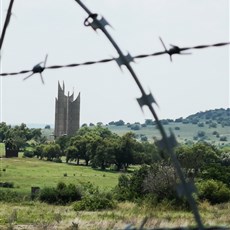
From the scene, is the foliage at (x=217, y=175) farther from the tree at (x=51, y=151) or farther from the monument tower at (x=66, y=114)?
the monument tower at (x=66, y=114)

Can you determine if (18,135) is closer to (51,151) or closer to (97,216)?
(51,151)

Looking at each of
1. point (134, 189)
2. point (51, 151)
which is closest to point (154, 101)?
point (134, 189)

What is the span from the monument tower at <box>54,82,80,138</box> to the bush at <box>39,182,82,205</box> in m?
136

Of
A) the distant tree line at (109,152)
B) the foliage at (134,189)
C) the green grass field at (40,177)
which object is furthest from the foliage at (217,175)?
the distant tree line at (109,152)

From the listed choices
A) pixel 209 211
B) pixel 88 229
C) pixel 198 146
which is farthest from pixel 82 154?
pixel 88 229

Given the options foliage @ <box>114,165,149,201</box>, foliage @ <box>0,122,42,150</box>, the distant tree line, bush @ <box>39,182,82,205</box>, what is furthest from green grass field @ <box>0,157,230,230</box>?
foliage @ <box>0,122,42,150</box>

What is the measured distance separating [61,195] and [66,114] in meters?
146

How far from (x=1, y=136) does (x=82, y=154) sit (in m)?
59.9

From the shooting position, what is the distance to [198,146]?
68250 millimetres

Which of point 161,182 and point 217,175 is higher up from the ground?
point 217,175

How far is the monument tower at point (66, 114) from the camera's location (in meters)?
177

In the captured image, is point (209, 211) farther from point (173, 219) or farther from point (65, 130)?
point (65, 130)

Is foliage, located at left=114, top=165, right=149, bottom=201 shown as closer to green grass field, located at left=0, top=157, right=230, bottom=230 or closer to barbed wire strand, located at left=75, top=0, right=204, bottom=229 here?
green grass field, located at left=0, top=157, right=230, bottom=230

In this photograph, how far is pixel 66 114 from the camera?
18262 cm
